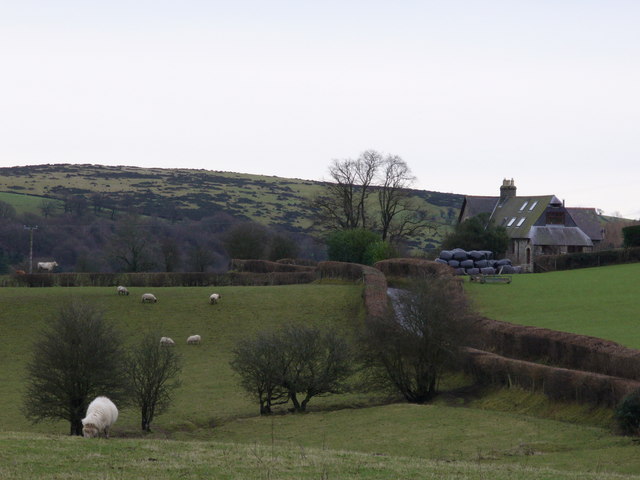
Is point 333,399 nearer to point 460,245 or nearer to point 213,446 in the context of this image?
point 213,446

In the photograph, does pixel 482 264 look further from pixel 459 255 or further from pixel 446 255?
pixel 446 255

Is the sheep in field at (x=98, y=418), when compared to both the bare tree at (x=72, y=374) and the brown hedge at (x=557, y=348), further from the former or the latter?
the brown hedge at (x=557, y=348)

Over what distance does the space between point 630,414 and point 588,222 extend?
78.5m

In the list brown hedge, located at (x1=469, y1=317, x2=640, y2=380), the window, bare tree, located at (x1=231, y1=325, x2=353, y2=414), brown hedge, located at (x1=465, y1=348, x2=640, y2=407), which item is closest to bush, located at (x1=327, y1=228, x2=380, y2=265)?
the window

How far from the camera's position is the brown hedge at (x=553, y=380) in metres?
30.3

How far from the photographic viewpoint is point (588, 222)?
102 m

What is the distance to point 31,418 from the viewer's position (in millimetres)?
34156

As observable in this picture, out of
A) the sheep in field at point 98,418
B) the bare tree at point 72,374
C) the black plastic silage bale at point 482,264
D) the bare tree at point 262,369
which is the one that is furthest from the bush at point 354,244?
the sheep in field at point 98,418

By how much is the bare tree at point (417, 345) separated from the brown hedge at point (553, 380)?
4.93 feet

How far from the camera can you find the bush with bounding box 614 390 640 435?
27438mm

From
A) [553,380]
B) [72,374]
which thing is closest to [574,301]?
[553,380]

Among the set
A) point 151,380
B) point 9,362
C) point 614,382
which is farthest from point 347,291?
point 614,382

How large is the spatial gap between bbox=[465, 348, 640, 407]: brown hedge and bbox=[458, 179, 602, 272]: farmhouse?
53.2 m

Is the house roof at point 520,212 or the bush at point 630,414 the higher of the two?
the house roof at point 520,212
